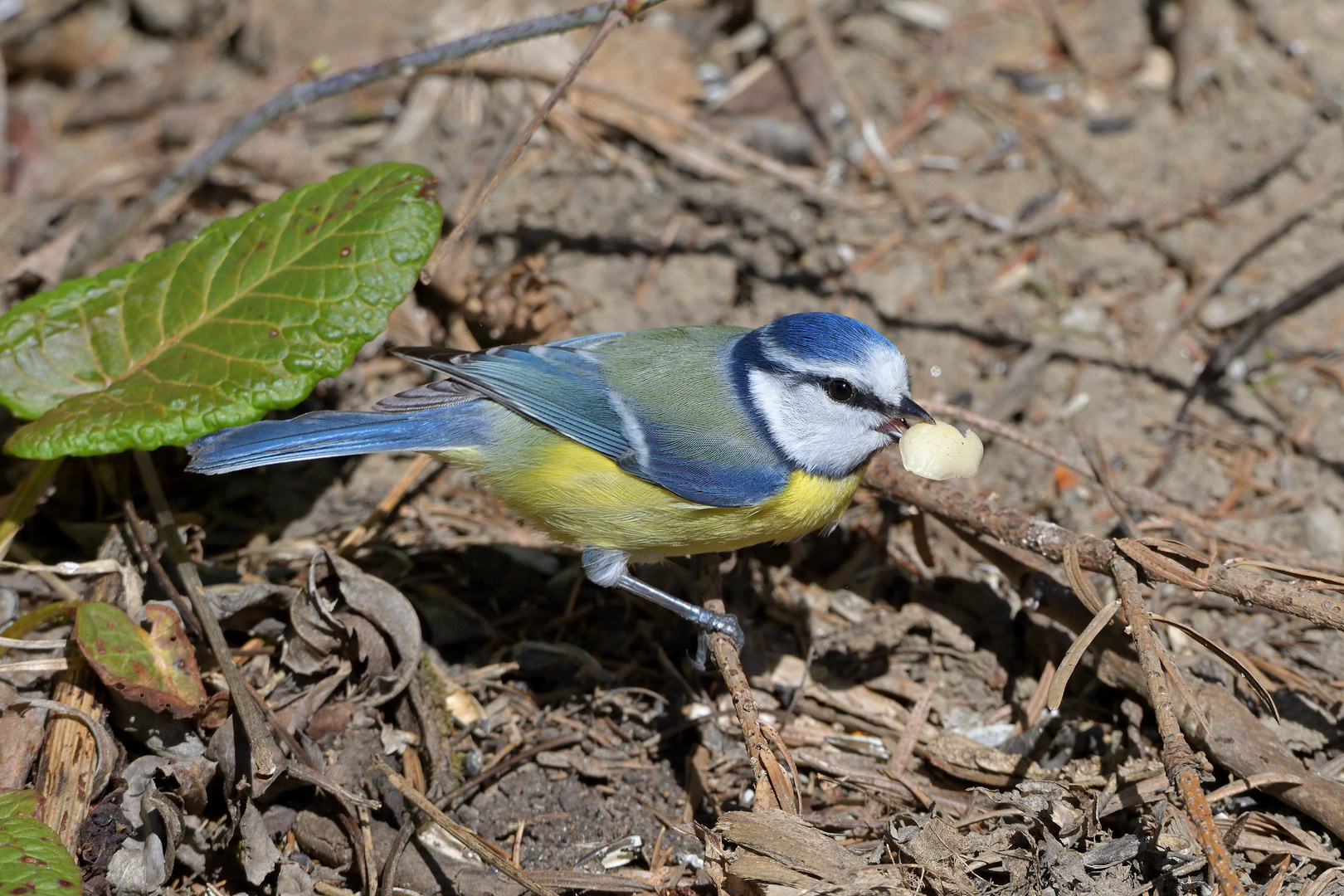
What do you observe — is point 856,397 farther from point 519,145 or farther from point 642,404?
point 519,145

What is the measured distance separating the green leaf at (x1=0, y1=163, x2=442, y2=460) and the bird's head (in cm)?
97

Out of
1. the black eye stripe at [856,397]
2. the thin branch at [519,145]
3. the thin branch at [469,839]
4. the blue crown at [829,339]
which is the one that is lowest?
the thin branch at [469,839]

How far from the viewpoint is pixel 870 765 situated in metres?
2.77

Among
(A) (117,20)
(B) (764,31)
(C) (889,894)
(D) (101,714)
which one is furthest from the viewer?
(A) (117,20)

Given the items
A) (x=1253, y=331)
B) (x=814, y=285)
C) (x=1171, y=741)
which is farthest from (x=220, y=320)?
(x=1253, y=331)

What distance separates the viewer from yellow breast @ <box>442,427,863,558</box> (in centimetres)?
273

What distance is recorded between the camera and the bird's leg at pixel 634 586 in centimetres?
281

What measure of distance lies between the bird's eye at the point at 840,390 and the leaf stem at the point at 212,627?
1.66m

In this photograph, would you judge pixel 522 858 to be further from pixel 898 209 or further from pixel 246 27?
pixel 246 27

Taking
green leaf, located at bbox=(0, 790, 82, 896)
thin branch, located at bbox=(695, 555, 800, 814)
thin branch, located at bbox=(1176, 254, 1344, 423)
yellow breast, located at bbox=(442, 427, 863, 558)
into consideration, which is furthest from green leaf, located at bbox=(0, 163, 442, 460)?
thin branch, located at bbox=(1176, 254, 1344, 423)

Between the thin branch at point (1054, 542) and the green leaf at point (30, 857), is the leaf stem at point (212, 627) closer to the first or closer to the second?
the green leaf at point (30, 857)

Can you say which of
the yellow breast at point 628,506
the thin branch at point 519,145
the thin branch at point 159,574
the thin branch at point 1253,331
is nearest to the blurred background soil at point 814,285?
the thin branch at point 1253,331

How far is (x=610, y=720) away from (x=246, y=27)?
13.0 feet

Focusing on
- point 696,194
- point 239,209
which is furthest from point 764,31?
point 239,209
